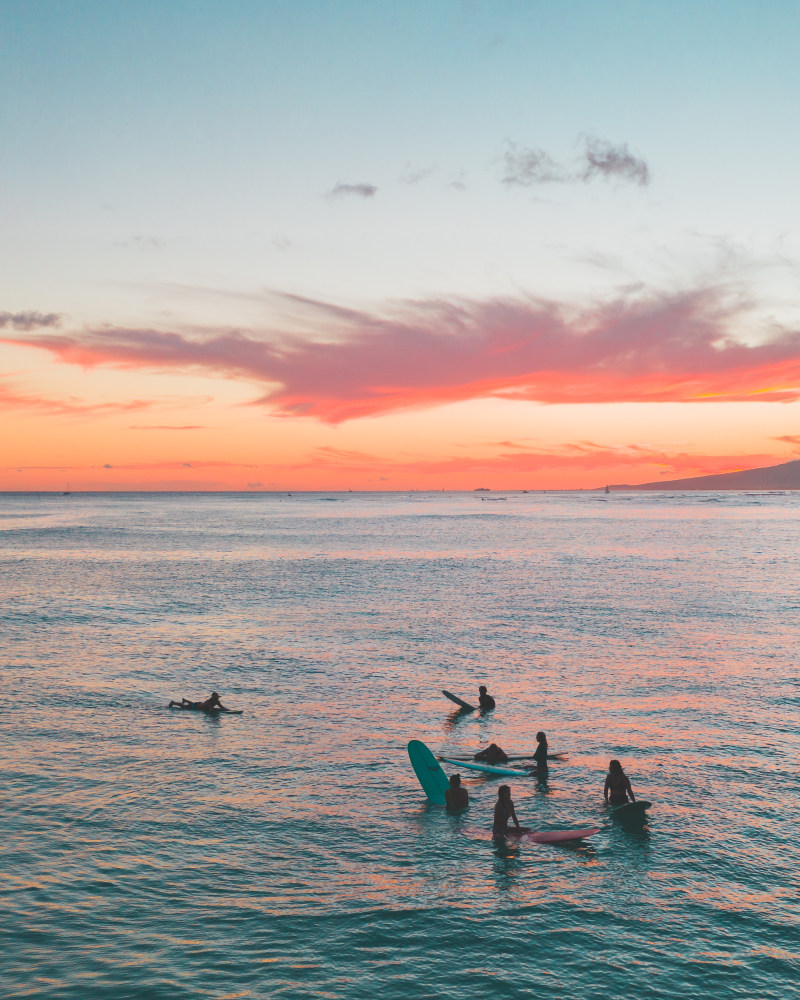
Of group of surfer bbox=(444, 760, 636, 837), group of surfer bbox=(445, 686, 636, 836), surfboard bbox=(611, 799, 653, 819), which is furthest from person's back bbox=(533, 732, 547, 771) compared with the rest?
surfboard bbox=(611, 799, 653, 819)

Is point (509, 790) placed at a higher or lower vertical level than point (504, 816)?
higher

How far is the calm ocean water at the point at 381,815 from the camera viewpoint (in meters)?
18.9

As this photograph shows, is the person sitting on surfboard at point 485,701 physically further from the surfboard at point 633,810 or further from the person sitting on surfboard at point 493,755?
the surfboard at point 633,810

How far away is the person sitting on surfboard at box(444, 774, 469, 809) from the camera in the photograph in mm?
28125

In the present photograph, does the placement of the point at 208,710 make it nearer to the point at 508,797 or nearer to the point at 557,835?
the point at 508,797

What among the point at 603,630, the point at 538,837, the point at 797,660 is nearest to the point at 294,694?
the point at 538,837

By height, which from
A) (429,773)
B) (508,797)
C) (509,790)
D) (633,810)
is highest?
(508,797)

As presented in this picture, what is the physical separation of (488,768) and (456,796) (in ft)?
13.7

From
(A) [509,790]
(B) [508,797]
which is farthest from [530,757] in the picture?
(B) [508,797]

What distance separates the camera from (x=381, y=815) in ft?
90.5

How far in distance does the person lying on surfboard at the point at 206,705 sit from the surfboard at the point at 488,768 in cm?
1362

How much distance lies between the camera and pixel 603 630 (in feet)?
217

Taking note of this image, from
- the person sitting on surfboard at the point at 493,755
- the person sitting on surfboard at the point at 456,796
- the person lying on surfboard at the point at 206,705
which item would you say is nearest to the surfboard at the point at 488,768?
the person sitting on surfboard at the point at 493,755

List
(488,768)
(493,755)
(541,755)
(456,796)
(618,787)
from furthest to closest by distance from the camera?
(493,755) → (488,768) → (541,755) → (456,796) → (618,787)
